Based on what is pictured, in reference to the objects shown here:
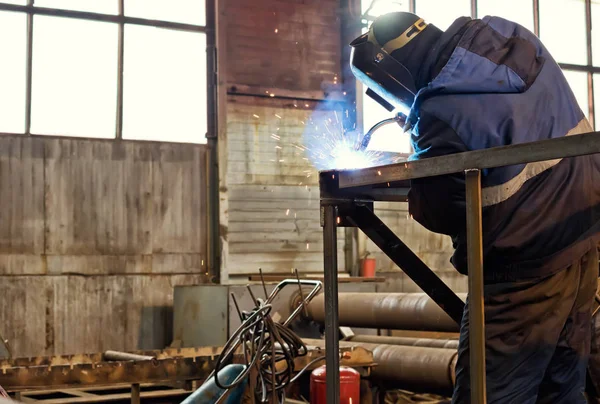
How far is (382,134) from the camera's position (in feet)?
32.6

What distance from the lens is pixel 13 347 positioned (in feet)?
25.8

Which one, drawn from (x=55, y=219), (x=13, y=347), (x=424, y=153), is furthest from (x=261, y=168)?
(x=424, y=153)

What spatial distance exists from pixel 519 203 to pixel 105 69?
22.0 feet

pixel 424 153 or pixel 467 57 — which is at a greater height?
pixel 467 57

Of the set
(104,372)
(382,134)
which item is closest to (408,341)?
(104,372)

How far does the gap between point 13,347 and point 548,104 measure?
6753 millimetres

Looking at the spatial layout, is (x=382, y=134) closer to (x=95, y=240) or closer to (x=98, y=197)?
(x=98, y=197)

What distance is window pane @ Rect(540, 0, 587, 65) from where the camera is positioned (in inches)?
438

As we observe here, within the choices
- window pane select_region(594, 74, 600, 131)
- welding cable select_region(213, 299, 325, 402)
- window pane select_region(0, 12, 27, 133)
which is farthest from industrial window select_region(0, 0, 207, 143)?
window pane select_region(594, 74, 600, 131)

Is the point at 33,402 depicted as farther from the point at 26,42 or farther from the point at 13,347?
the point at 26,42

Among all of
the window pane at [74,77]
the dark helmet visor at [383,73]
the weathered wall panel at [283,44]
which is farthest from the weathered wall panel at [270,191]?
the dark helmet visor at [383,73]

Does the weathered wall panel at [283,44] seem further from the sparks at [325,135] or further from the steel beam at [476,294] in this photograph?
the steel beam at [476,294]

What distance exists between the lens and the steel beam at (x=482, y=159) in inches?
79.0

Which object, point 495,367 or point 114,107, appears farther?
point 114,107
